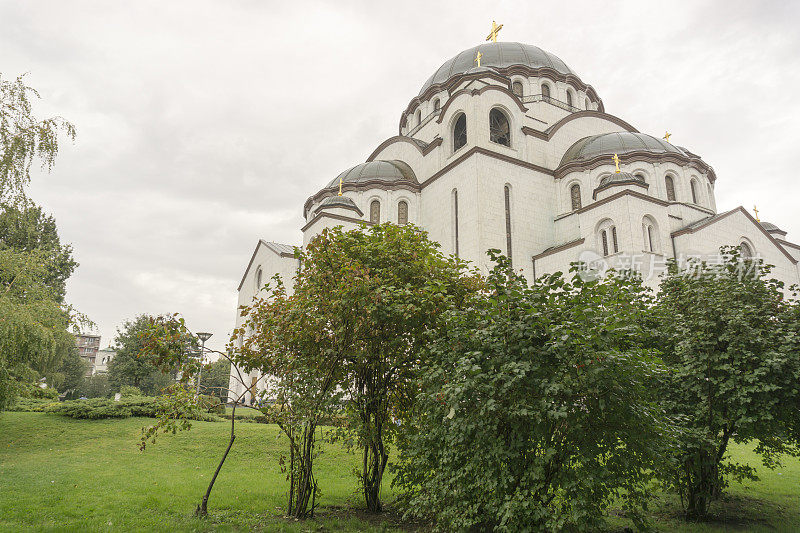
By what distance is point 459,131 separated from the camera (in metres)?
26.1

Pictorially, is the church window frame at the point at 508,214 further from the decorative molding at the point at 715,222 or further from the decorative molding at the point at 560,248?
the decorative molding at the point at 715,222

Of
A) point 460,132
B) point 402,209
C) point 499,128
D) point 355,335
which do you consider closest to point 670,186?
point 499,128

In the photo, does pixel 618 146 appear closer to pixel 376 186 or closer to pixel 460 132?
pixel 460 132

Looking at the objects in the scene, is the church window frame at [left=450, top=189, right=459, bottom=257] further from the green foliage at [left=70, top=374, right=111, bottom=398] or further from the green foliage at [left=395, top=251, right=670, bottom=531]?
the green foliage at [left=70, top=374, right=111, bottom=398]

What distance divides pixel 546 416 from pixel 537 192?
20340 millimetres

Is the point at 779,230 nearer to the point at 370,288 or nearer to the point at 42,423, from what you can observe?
the point at 370,288

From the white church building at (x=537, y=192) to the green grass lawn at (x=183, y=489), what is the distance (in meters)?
9.28

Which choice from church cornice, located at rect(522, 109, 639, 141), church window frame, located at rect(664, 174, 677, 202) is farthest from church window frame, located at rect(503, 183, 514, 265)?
church window frame, located at rect(664, 174, 677, 202)

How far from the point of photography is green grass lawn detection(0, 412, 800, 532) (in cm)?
627

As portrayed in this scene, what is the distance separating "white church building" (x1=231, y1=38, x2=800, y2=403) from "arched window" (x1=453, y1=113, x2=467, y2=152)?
7 centimetres

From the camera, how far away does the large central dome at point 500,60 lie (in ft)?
102

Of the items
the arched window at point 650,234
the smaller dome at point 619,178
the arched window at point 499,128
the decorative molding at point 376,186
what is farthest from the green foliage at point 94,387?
the arched window at point 650,234

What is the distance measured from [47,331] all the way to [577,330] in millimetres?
10958

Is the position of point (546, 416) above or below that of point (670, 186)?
below
